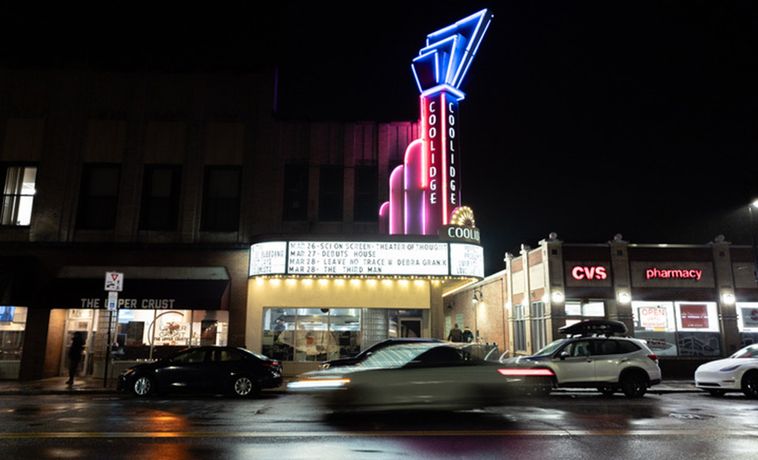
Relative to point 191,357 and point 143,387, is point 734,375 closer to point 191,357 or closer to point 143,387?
point 191,357

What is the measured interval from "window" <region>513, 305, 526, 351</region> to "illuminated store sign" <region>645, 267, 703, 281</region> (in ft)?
17.9

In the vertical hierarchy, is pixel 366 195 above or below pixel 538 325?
above

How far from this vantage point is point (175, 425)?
388 inches

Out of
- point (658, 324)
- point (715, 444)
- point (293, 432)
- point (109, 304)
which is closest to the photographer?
point (715, 444)

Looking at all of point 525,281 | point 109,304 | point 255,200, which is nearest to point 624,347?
point 525,281

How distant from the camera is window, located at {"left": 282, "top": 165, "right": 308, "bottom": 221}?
71.2ft

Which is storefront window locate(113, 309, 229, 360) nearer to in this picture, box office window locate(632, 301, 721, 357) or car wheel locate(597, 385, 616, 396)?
car wheel locate(597, 385, 616, 396)

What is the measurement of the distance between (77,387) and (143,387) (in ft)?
12.4

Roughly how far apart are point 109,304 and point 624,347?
1523 cm

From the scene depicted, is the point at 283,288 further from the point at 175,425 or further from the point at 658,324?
the point at 658,324

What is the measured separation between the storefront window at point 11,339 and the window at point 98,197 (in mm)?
3831

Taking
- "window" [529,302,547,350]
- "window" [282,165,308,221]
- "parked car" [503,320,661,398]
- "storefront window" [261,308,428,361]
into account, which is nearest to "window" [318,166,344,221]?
"window" [282,165,308,221]

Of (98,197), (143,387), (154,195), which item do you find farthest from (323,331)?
(98,197)

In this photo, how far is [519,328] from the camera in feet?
83.7
